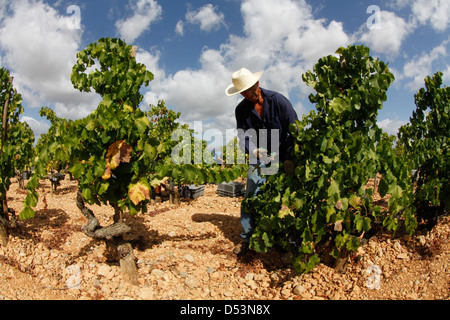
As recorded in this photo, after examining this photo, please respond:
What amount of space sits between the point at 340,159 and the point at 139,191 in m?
1.88

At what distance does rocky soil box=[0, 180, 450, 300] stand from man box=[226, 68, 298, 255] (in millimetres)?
539

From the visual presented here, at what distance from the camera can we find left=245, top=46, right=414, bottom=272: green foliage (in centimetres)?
263

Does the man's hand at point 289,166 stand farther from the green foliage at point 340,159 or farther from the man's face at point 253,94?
the man's face at point 253,94

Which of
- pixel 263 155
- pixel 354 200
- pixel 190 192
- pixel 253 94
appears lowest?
pixel 190 192

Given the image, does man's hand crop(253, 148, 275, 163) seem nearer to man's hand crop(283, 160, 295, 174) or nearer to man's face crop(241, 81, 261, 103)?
man's hand crop(283, 160, 295, 174)

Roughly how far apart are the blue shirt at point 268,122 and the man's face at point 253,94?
68 millimetres

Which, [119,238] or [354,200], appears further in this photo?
[119,238]

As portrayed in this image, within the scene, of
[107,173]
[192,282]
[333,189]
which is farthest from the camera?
[192,282]

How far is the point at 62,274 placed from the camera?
3.12 meters

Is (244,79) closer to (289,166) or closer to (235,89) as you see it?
(235,89)

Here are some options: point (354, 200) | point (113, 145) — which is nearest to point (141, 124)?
point (113, 145)

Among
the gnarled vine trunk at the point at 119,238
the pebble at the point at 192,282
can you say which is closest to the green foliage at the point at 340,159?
the pebble at the point at 192,282

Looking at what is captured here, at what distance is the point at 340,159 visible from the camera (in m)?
2.66

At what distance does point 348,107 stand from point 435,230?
Answer: 224cm
